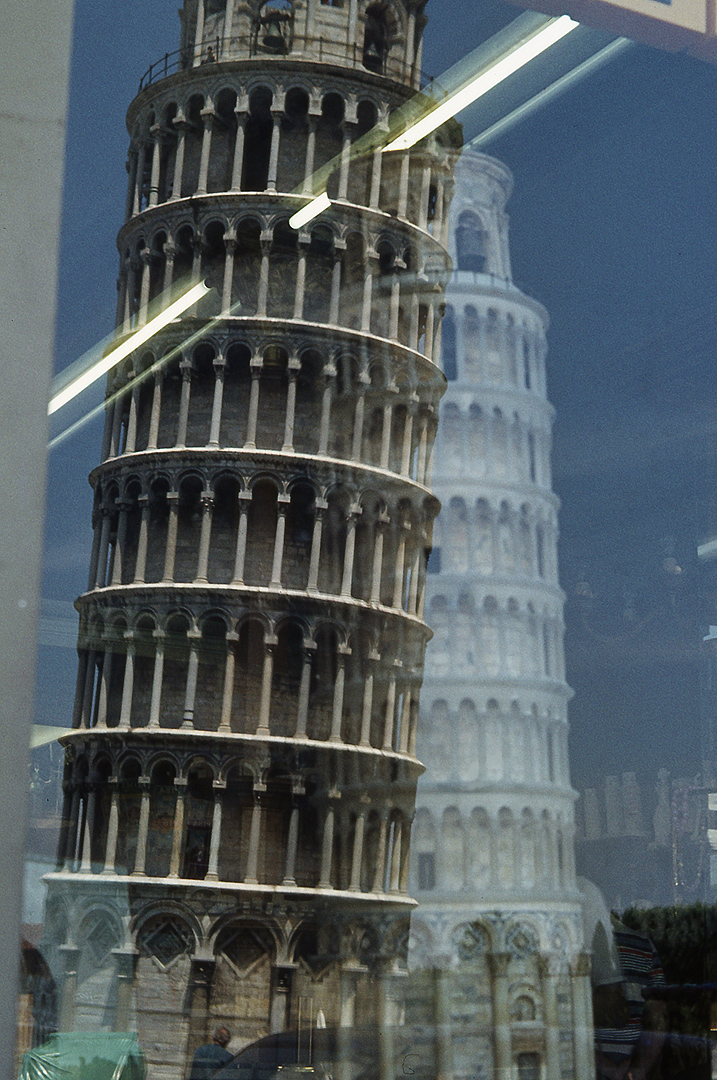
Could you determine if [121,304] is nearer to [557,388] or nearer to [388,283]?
→ [388,283]

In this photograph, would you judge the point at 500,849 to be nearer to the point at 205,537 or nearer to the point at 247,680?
the point at 247,680

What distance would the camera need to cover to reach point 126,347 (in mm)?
2041

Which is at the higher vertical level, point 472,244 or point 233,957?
point 472,244

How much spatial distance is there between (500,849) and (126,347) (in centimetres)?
122

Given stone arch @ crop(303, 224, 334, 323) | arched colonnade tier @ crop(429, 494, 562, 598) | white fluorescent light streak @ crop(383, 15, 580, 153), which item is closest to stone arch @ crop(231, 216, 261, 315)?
stone arch @ crop(303, 224, 334, 323)

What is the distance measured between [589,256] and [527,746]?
1087 millimetres

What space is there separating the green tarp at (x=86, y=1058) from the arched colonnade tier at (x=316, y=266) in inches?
52.6

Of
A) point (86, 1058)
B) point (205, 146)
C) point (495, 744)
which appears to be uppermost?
point (205, 146)

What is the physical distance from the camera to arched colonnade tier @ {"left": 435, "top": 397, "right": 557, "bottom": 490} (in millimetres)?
2381

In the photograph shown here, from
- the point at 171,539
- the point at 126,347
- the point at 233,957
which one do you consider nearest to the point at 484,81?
the point at 126,347

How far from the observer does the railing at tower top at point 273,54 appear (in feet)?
7.25

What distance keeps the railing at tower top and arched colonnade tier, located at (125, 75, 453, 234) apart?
0.08 ft

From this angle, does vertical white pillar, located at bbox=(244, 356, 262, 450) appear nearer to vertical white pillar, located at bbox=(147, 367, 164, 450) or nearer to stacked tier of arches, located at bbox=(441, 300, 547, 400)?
vertical white pillar, located at bbox=(147, 367, 164, 450)

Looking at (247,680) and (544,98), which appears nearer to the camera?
(247,680)
